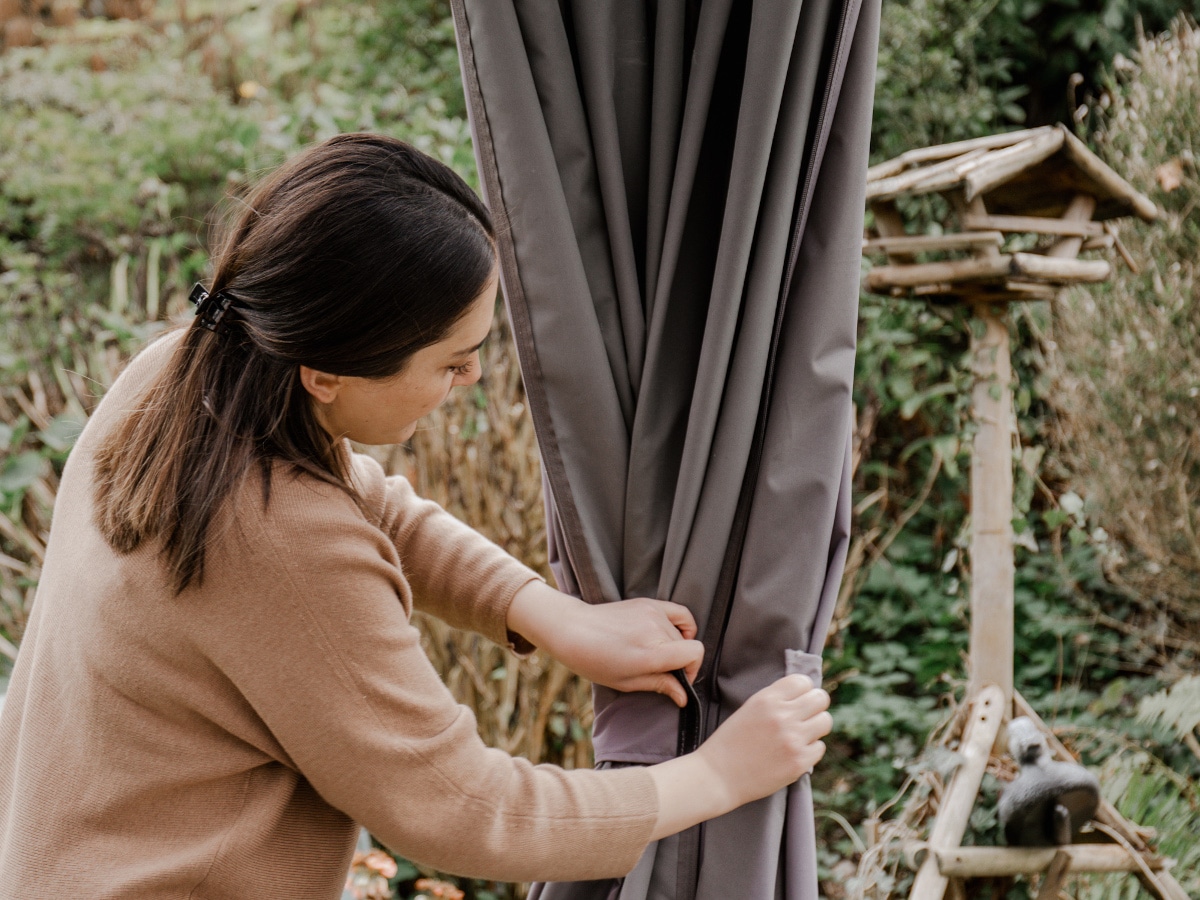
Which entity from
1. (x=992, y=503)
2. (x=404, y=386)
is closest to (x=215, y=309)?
(x=404, y=386)

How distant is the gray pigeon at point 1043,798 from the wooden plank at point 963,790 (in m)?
0.07

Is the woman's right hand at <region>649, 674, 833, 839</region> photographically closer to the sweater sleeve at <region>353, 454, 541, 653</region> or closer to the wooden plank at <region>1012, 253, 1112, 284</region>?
the sweater sleeve at <region>353, 454, 541, 653</region>

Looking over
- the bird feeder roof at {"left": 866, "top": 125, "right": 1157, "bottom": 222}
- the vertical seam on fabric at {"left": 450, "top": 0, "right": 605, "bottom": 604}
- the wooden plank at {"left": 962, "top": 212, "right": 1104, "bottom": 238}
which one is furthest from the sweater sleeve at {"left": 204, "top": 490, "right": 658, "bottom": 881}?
the wooden plank at {"left": 962, "top": 212, "right": 1104, "bottom": 238}

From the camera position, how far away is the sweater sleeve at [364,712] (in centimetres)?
Result: 93

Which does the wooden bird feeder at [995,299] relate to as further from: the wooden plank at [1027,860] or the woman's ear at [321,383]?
the woman's ear at [321,383]

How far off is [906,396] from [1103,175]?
1717 mm

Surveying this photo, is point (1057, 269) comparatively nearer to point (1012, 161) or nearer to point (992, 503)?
point (1012, 161)

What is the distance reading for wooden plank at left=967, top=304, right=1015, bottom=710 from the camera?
7.19 feet

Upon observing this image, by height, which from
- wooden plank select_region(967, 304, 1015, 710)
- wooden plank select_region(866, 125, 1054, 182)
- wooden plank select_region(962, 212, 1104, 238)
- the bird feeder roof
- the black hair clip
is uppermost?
wooden plank select_region(866, 125, 1054, 182)

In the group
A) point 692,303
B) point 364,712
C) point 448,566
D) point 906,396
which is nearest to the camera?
point 364,712

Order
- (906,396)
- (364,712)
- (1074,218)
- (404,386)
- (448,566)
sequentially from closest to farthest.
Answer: (364,712) < (404,386) < (448,566) < (1074,218) < (906,396)

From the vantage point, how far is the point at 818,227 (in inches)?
42.9

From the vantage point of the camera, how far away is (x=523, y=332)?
1.13 metres

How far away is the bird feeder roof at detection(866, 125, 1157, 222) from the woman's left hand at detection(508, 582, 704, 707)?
3.95ft
